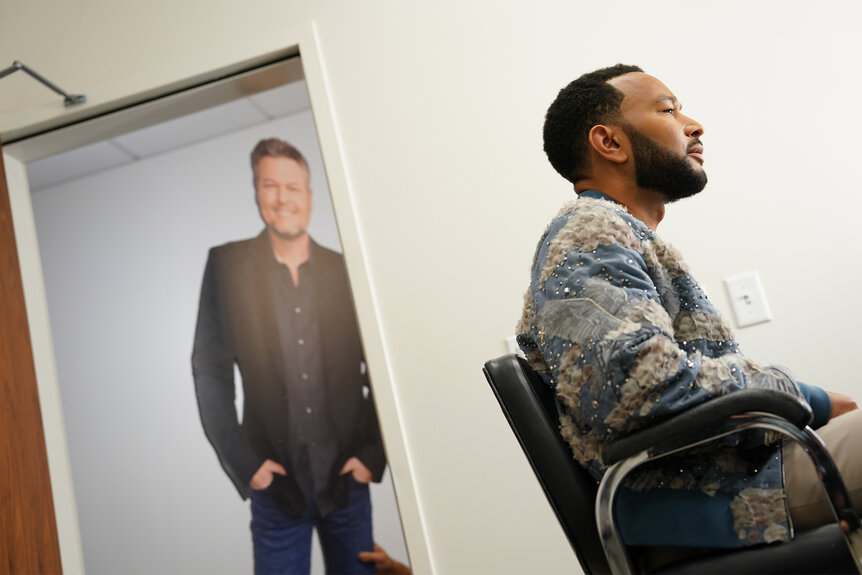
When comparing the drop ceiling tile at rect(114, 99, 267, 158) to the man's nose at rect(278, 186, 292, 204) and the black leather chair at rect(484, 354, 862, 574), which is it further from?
the black leather chair at rect(484, 354, 862, 574)

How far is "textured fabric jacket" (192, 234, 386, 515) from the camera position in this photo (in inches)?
150

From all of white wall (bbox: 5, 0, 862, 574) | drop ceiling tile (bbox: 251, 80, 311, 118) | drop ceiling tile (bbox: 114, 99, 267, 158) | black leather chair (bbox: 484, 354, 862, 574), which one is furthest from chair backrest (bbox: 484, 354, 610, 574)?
drop ceiling tile (bbox: 114, 99, 267, 158)

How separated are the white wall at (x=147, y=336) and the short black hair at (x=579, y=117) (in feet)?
8.47

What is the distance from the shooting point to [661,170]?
140 centimetres

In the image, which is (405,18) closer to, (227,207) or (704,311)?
(704,311)

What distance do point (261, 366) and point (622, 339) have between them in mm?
3128

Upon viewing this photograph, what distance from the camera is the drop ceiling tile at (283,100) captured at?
3.96 m

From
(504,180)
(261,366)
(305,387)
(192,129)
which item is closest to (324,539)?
(305,387)

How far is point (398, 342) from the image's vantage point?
2188 mm

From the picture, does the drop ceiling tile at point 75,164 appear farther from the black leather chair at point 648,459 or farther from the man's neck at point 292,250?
the black leather chair at point 648,459

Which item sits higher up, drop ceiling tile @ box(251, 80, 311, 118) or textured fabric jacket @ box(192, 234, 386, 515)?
drop ceiling tile @ box(251, 80, 311, 118)

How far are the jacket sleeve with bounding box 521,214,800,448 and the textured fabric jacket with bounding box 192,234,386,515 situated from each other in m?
2.69

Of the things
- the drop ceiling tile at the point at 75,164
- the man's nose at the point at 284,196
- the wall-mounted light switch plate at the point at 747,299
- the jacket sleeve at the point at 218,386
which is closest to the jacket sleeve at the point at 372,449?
the jacket sleeve at the point at 218,386

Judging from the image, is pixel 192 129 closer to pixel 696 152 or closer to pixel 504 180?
pixel 504 180
